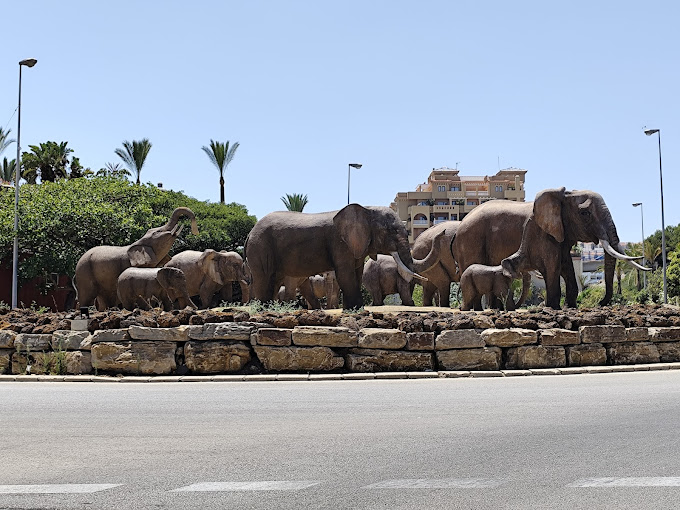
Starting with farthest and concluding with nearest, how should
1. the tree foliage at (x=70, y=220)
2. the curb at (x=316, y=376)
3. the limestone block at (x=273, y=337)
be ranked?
the tree foliage at (x=70, y=220) < the limestone block at (x=273, y=337) < the curb at (x=316, y=376)

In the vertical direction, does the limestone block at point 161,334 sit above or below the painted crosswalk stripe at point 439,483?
above

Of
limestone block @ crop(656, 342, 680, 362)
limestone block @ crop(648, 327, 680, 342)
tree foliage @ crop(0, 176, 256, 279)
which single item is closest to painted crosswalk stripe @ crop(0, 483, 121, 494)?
limestone block @ crop(648, 327, 680, 342)

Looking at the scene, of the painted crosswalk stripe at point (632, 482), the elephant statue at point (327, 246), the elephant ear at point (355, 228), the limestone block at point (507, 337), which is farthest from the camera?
the elephant statue at point (327, 246)

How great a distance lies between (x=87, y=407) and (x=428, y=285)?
16.7 metres

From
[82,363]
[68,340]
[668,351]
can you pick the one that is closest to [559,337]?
[668,351]

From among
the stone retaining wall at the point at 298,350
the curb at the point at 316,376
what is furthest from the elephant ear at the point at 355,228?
the curb at the point at 316,376

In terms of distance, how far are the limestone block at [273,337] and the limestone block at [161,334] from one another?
1181 mm

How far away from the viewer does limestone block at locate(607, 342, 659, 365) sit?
1479 cm

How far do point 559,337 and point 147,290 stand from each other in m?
8.83

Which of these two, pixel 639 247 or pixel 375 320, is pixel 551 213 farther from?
pixel 639 247

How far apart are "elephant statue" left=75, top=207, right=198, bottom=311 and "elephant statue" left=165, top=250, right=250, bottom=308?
2.33 meters

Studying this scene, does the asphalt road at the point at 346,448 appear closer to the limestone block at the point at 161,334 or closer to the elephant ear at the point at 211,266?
the limestone block at the point at 161,334

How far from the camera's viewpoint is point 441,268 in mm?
24844

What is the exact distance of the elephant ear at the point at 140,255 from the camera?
20.0 meters
